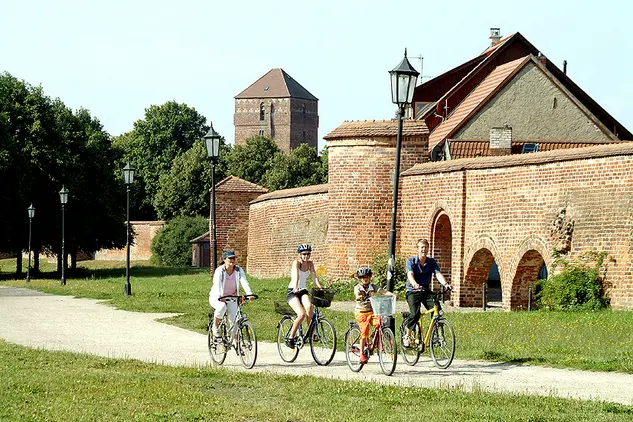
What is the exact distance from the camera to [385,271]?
30.6 metres

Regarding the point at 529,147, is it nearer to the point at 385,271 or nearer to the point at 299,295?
the point at 385,271

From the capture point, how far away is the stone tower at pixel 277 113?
498 feet

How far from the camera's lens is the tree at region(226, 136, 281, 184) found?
99.4 meters

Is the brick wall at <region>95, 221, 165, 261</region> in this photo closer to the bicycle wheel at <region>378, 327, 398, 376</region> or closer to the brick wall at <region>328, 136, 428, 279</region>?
the brick wall at <region>328, 136, 428, 279</region>

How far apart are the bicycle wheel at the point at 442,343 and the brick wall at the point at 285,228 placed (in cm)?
1947

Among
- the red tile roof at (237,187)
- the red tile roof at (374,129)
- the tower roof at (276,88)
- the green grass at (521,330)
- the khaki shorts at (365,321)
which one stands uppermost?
the tower roof at (276,88)

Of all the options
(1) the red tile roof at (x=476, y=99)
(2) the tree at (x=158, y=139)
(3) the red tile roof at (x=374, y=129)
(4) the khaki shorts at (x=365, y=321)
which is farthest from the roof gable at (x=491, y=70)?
(2) the tree at (x=158, y=139)

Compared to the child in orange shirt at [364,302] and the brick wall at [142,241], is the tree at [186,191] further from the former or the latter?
the child in orange shirt at [364,302]

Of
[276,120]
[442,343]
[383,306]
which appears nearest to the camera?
Answer: [383,306]

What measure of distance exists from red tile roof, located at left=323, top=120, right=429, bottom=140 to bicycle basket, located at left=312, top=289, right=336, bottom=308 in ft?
52.8

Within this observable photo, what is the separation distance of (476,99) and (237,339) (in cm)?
3185

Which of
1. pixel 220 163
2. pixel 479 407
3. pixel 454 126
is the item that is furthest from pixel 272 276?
pixel 220 163

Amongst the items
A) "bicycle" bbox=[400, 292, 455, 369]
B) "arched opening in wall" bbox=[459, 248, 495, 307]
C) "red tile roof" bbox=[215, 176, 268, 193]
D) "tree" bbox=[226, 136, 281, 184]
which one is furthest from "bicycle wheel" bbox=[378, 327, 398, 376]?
"tree" bbox=[226, 136, 281, 184]

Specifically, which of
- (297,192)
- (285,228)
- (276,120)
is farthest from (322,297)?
(276,120)
